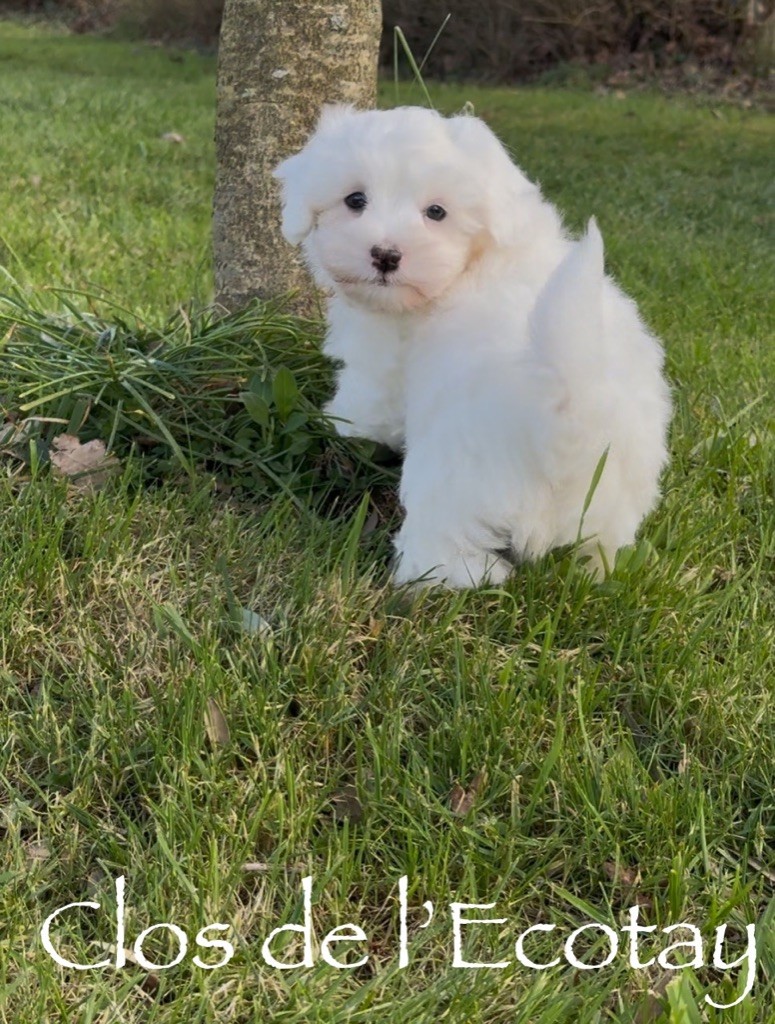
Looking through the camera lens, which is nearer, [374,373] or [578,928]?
[578,928]

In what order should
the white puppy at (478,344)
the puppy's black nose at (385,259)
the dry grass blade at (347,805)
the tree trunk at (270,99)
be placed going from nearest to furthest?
the dry grass blade at (347,805)
the white puppy at (478,344)
the puppy's black nose at (385,259)
the tree trunk at (270,99)

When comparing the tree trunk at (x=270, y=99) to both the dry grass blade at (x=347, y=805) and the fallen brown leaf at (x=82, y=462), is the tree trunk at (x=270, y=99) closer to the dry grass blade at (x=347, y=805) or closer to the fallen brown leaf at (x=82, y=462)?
the fallen brown leaf at (x=82, y=462)

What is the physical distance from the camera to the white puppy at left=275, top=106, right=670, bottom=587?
203cm

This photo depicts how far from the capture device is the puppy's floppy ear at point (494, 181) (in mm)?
2178

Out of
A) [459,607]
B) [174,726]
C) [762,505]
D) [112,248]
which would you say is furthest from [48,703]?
[112,248]

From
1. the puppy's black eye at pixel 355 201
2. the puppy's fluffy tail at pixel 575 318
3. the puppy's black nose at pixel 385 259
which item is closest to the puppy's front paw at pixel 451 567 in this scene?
the puppy's fluffy tail at pixel 575 318

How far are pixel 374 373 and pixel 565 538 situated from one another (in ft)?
1.83

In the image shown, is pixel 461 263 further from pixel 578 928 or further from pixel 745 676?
pixel 578 928

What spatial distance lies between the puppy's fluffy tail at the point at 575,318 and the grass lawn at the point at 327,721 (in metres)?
0.51

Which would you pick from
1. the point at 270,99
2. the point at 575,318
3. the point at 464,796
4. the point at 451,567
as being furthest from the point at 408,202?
the point at 270,99

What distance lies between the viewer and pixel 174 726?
1927 mm

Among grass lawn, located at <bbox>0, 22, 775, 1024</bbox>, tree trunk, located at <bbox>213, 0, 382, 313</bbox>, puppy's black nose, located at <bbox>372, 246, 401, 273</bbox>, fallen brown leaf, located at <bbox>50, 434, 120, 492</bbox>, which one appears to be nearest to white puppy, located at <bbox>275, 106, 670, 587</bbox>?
puppy's black nose, located at <bbox>372, 246, 401, 273</bbox>

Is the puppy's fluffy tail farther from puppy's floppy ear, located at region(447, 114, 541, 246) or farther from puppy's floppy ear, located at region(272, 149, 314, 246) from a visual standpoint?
puppy's floppy ear, located at region(272, 149, 314, 246)

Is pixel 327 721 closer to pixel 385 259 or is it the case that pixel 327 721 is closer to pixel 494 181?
Result: pixel 385 259
